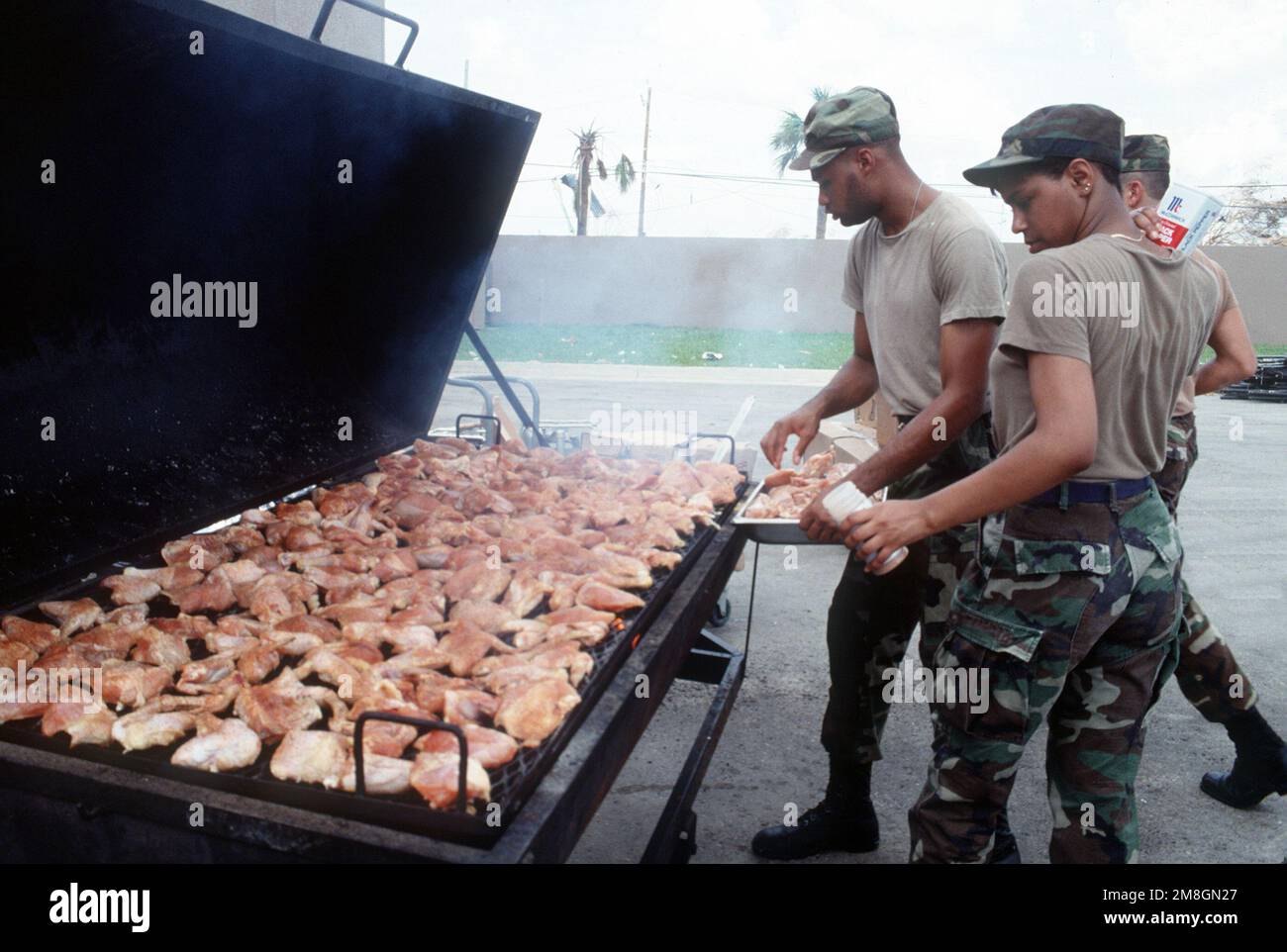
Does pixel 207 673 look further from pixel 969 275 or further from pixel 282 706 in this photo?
pixel 969 275

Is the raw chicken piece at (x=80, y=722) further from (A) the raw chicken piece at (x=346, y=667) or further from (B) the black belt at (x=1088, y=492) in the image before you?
(B) the black belt at (x=1088, y=492)

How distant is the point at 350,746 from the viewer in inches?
71.7

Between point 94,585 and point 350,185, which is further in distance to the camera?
point 350,185

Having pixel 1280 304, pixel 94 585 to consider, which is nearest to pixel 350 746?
pixel 94 585

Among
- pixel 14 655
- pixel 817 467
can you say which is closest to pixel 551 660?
pixel 14 655

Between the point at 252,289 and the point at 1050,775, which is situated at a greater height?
the point at 252,289

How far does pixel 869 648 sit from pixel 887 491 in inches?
22.9

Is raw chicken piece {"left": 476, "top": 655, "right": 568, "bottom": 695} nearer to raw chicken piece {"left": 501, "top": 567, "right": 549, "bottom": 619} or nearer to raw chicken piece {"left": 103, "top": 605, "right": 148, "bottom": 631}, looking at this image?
raw chicken piece {"left": 501, "top": 567, "right": 549, "bottom": 619}

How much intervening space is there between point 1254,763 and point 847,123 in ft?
9.98

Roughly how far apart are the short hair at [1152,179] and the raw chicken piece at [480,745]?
3.74m

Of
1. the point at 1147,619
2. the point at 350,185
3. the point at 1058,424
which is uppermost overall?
the point at 350,185

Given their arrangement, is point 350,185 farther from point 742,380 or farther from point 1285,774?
Answer: point 742,380

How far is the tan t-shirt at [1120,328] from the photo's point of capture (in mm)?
2152

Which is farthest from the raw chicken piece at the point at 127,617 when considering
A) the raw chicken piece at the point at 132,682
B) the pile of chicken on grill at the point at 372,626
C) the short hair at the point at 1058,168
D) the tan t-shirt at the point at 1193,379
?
the tan t-shirt at the point at 1193,379
